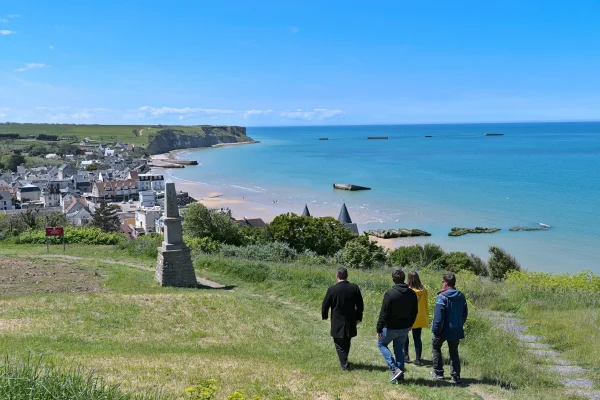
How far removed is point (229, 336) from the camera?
10875mm

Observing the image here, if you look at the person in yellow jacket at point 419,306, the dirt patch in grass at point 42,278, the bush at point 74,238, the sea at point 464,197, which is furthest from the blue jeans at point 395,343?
the sea at point 464,197

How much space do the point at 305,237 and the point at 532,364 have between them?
85.3ft

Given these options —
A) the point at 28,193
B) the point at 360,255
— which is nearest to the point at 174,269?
the point at 360,255

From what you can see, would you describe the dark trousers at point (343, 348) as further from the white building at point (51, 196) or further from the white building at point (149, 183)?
the white building at point (149, 183)

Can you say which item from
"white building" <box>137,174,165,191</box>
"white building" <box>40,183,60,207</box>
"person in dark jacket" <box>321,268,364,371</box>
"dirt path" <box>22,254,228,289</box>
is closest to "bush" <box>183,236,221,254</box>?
"dirt path" <box>22,254,228,289</box>

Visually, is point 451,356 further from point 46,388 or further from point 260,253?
point 260,253

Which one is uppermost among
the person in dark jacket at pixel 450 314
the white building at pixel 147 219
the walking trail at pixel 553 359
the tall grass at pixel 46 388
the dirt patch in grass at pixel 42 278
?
the tall grass at pixel 46 388

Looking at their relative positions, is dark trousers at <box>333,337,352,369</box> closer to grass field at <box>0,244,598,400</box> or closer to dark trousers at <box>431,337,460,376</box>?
grass field at <box>0,244,598,400</box>

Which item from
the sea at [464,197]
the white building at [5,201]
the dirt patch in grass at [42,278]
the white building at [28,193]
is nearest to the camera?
the dirt patch in grass at [42,278]

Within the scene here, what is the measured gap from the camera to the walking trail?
7440 mm

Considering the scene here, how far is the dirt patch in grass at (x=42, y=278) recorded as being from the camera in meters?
14.1

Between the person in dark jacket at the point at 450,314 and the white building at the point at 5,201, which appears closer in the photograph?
the person in dark jacket at the point at 450,314

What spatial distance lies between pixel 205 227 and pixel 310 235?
327 inches

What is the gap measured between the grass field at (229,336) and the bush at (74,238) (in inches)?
244
